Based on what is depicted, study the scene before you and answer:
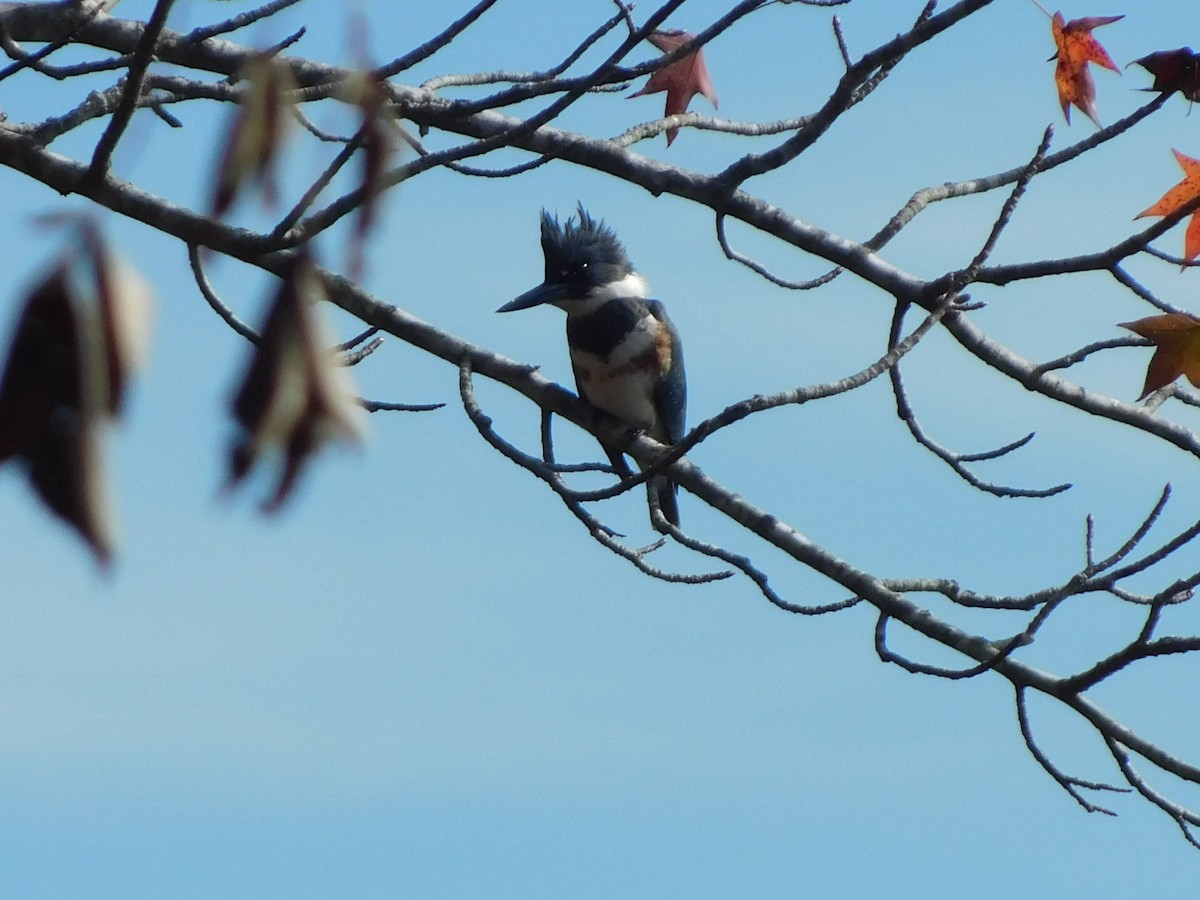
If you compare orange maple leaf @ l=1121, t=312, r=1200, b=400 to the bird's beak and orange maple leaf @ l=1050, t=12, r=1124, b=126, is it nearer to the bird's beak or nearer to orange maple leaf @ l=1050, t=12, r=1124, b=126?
orange maple leaf @ l=1050, t=12, r=1124, b=126

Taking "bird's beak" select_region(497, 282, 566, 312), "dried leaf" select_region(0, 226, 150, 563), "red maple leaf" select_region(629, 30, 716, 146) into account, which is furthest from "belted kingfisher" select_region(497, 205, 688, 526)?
"dried leaf" select_region(0, 226, 150, 563)

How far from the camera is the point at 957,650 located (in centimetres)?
270

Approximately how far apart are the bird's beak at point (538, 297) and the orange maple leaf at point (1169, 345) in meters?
2.35

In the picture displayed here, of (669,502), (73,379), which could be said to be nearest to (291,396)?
(73,379)

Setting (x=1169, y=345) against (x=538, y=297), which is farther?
(x=538, y=297)

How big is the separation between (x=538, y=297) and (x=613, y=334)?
0.99 ft

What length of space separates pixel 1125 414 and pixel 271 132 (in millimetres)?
2783

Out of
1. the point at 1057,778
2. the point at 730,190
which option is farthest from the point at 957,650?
the point at 730,190

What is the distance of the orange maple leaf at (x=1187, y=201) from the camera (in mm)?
2520

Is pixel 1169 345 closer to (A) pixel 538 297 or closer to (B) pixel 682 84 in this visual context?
(B) pixel 682 84

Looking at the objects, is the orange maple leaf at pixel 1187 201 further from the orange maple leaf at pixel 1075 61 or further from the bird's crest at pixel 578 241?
the bird's crest at pixel 578 241

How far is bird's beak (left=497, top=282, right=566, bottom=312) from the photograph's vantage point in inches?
182

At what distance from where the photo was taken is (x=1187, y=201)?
2498 mm

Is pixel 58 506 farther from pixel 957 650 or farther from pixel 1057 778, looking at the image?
pixel 1057 778
